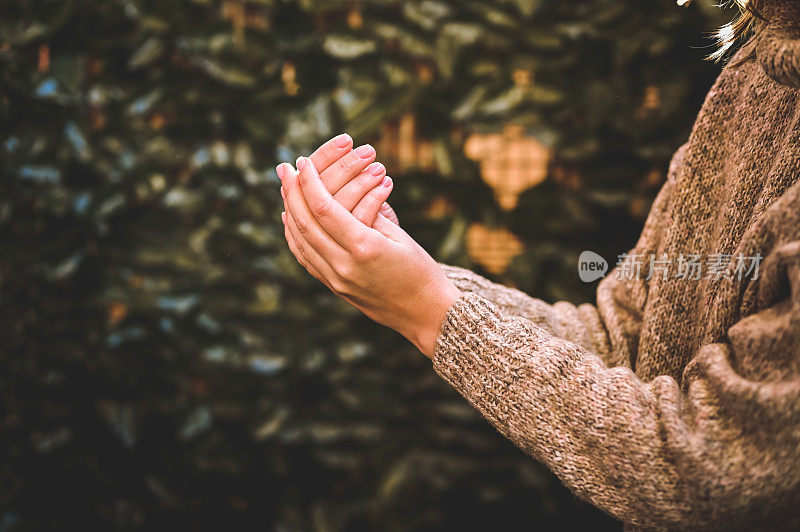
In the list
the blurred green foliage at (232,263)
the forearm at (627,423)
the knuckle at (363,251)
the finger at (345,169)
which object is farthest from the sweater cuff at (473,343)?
the blurred green foliage at (232,263)

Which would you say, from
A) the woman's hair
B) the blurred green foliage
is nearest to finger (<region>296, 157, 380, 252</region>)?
the woman's hair

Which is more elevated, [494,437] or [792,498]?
[792,498]

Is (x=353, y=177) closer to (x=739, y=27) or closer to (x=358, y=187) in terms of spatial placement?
(x=358, y=187)

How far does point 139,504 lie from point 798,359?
185cm

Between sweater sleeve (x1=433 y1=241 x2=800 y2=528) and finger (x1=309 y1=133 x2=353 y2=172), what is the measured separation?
0.24 metres

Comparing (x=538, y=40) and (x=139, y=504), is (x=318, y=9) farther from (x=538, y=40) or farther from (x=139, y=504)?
(x=139, y=504)

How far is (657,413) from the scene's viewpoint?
49cm

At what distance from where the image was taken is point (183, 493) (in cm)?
172

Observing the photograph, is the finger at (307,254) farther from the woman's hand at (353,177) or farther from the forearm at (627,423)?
the forearm at (627,423)

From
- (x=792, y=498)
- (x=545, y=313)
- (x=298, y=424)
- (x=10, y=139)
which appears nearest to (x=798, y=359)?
(x=792, y=498)

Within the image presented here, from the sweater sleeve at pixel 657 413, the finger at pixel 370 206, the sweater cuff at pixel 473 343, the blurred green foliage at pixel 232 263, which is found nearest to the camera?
the sweater sleeve at pixel 657 413

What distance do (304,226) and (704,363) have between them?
443 mm

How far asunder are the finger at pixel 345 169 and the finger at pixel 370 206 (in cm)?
3

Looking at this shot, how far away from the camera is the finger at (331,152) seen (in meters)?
0.67
